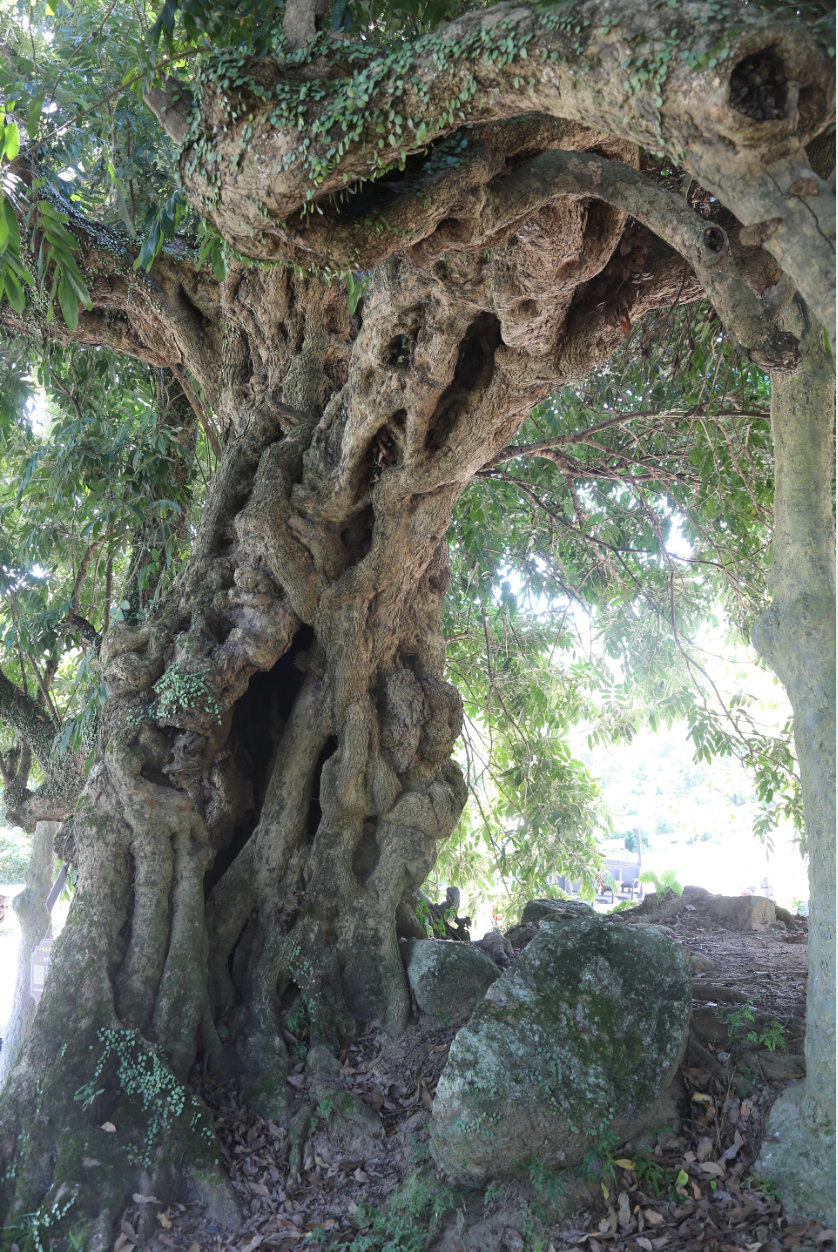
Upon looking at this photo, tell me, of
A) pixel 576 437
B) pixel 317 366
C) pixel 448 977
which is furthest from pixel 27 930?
pixel 576 437

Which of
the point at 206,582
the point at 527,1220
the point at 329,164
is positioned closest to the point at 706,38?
the point at 329,164

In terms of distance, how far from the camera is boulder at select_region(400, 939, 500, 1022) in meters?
4.05

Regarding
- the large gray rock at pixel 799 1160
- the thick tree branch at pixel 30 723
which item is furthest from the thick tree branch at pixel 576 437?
the thick tree branch at pixel 30 723

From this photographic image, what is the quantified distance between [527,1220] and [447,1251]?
319mm

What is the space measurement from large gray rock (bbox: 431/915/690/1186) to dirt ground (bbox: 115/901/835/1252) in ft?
0.43

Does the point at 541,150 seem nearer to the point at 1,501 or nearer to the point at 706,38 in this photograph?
the point at 706,38

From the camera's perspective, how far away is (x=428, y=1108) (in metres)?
3.62

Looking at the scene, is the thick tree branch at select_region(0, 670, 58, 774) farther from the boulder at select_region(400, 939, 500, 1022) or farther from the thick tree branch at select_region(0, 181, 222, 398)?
the boulder at select_region(400, 939, 500, 1022)

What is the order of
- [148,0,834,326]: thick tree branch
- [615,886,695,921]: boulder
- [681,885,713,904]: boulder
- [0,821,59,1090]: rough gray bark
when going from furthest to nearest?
[0,821,59,1090]: rough gray bark
[681,885,713,904]: boulder
[615,886,695,921]: boulder
[148,0,834,326]: thick tree branch

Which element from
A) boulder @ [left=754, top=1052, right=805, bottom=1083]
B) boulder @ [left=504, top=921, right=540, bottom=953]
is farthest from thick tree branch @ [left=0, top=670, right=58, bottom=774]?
boulder @ [left=754, top=1052, right=805, bottom=1083]

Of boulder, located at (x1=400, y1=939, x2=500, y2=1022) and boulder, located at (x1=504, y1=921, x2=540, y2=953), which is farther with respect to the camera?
boulder, located at (x1=504, y1=921, x2=540, y2=953)

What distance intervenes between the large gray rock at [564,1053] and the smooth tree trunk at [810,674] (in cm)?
51

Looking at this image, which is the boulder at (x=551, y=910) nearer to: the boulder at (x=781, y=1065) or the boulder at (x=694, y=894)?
the boulder at (x=694, y=894)

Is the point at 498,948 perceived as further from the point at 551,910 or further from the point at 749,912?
the point at 749,912
